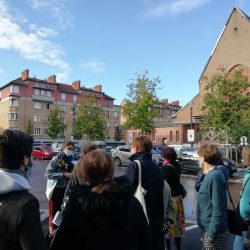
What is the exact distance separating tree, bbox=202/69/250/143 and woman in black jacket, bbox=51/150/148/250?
3281 cm

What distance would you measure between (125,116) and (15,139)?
40.4 metres

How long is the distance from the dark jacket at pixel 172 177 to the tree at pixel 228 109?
29073 mm

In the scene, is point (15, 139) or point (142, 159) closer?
point (15, 139)

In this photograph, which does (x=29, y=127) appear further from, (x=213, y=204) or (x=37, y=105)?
(x=213, y=204)

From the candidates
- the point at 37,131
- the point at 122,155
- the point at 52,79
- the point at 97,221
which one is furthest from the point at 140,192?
the point at 52,79

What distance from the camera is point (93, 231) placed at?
Result: 2.38 meters

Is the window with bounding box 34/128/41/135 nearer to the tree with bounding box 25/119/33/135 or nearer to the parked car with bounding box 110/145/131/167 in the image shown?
the tree with bounding box 25/119/33/135

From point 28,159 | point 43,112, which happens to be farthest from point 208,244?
point 43,112

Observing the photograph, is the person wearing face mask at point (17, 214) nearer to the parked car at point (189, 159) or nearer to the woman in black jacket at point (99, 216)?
the woman in black jacket at point (99, 216)

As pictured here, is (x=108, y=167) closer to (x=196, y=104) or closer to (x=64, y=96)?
(x=196, y=104)

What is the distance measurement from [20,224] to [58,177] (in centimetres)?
443

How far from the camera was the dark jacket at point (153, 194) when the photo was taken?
13.7ft

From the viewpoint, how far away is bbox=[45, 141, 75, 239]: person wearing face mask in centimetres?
634

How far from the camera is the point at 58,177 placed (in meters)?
6.43
